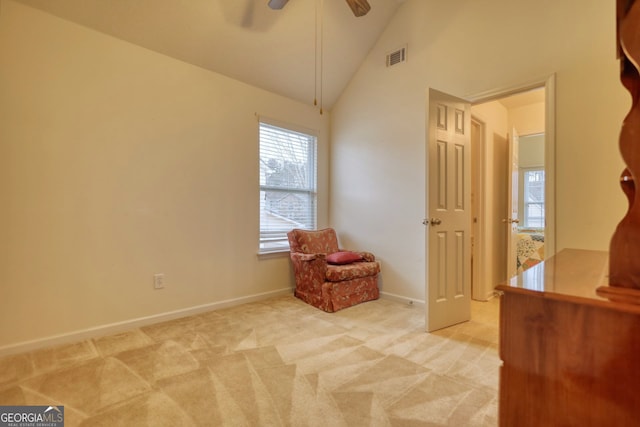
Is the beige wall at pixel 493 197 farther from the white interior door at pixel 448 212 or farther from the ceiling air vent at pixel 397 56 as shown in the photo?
the ceiling air vent at pixel 397 56

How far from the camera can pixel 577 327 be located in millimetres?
694

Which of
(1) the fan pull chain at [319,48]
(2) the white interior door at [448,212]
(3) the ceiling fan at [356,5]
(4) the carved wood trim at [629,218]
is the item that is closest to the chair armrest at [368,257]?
(2) the white interior door at [448,212]

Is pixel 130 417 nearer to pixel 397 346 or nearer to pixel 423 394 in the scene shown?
pixel 423 394

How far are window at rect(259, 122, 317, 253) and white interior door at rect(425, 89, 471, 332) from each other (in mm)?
1799

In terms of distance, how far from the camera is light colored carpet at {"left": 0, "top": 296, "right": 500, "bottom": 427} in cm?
149

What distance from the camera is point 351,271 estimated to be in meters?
3.18

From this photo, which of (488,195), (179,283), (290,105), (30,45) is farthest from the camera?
(290,105)

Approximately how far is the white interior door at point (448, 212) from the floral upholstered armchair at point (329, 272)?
89 cm

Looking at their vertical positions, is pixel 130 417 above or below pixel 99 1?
below

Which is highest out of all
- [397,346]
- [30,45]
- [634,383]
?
[30,45]

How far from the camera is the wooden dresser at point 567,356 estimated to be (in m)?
0.64

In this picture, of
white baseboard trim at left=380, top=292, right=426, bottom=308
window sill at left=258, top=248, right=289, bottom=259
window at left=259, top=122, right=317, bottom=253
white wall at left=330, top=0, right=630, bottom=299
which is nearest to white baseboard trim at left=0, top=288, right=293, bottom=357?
window sill at left=258, top=248, right=289, bottom=259

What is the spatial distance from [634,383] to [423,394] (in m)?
1.22

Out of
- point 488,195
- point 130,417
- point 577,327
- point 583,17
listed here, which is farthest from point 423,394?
point 583,17
